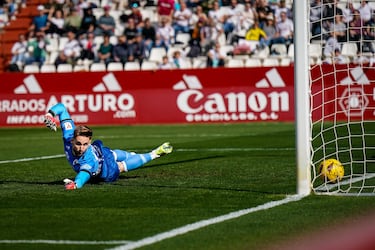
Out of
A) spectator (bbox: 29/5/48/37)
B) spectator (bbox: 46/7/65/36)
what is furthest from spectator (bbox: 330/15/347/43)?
spectator (bbox: 29/5/48/37)

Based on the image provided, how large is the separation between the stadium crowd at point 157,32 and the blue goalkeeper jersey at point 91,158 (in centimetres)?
1528

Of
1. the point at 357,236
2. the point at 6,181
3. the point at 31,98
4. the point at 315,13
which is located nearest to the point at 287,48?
the point at 315,13

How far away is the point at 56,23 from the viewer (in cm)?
3112

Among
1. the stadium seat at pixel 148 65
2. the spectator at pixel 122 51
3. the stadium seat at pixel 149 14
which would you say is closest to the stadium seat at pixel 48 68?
the spectator at pixel 122 51

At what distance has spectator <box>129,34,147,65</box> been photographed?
28562mm

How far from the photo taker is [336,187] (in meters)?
10.0

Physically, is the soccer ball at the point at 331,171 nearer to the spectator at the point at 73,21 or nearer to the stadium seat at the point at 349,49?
the stadium seat at the point at 349,49

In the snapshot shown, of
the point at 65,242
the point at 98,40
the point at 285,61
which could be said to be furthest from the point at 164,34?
the point at 65,242

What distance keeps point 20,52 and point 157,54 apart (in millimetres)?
5011

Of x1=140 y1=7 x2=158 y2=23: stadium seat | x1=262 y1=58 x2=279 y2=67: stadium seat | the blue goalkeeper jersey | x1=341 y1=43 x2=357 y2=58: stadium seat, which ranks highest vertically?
x1=140 y1=7 x2=158 y2=23: stadium seat

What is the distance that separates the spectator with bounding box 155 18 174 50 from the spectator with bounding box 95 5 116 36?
168 cm

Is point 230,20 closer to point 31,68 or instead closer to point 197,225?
point 31,68

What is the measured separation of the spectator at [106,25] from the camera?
98.5ft

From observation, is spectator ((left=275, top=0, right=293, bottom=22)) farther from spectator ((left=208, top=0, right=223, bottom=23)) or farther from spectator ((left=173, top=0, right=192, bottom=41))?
spectator ((left=173, top=0, right=192, bottom=41))
